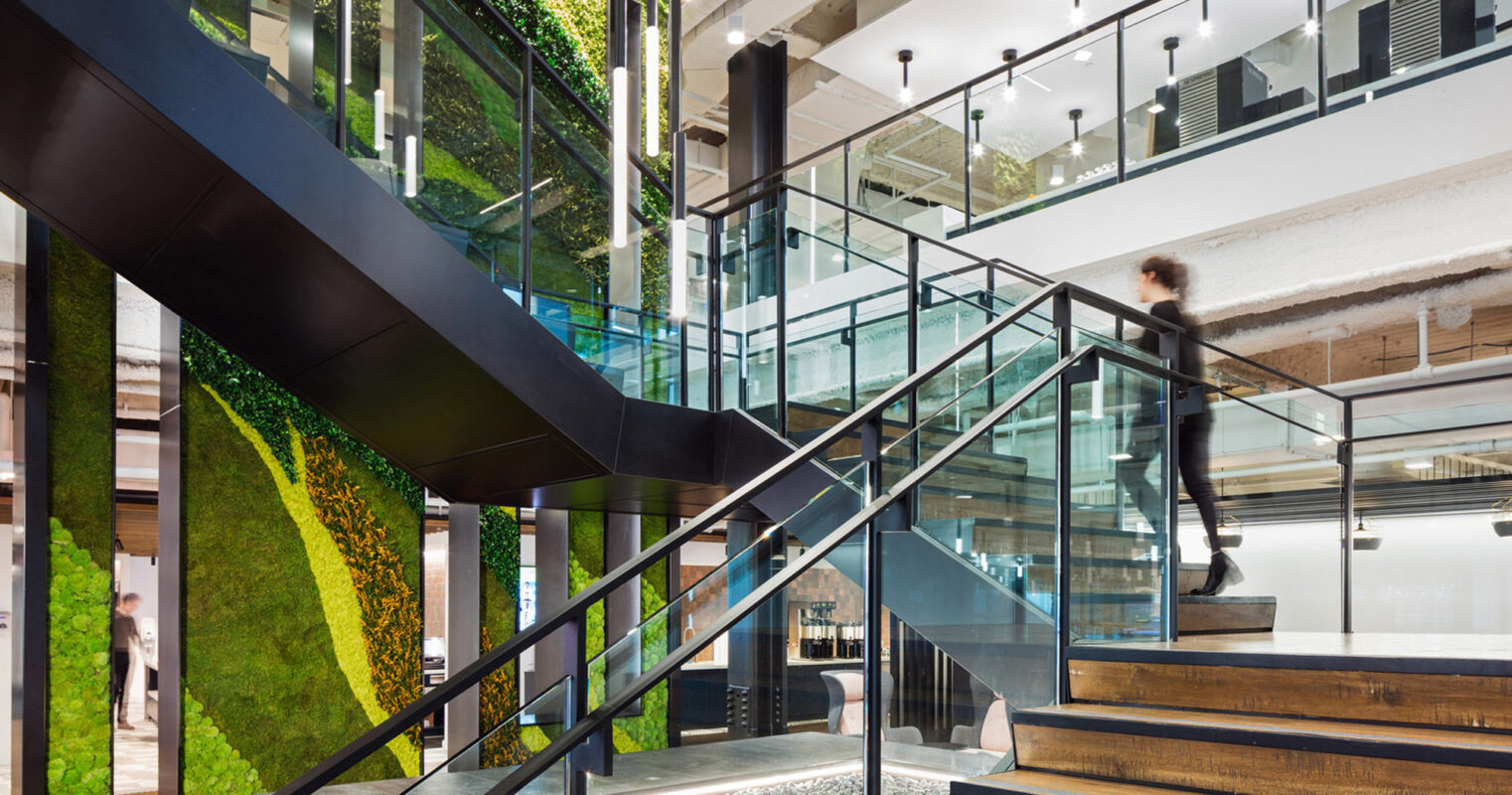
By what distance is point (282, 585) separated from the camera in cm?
633

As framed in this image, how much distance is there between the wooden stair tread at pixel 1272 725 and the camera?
238cm

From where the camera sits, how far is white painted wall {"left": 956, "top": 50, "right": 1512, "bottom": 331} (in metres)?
5.39

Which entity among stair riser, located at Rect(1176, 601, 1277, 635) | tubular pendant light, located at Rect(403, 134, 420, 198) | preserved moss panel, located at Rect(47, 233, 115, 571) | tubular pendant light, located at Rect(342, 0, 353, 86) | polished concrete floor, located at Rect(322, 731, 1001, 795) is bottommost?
polished concrete floor, located at Rect(322, 731, 1001, 795)

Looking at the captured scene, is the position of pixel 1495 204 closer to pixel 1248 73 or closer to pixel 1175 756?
pixel 1248 73

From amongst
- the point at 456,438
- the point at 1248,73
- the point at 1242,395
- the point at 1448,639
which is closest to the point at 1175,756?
the point at 1448,639

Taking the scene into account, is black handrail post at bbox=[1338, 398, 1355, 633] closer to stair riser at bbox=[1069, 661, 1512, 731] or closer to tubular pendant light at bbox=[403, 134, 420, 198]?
stair riser at bbox=[1069, 661, 1512, 731]

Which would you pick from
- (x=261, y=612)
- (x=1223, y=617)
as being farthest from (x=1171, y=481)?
(x=261, y=612)

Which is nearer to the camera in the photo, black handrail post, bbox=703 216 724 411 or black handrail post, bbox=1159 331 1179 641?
black handrail post, bbox=1159 331 1179 641

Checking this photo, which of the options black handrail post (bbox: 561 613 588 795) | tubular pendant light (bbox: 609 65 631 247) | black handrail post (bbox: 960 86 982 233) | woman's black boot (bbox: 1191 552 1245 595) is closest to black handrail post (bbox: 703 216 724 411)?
tubular pendant light (bbox: 609 65 631 247)

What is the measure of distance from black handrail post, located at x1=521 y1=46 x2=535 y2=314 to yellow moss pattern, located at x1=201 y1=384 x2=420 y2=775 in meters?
2.58

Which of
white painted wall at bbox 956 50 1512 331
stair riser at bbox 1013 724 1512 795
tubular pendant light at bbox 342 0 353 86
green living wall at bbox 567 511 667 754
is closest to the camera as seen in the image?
stair riser at bbox 1013 724 1512 795

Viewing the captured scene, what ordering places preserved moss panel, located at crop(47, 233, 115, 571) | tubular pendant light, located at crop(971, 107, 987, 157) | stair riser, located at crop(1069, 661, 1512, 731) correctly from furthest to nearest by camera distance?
1. tubular pendant light, located at crop(971, 107, 987, 157)
2. preserved moss panel, located at crop(47, 233, 115, 571)
3. stair riser, located at crop(1069, 661, 1512, 731)

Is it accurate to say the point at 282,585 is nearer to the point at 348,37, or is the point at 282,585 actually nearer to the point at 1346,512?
the point at 348,37

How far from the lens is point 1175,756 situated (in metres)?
2.69
